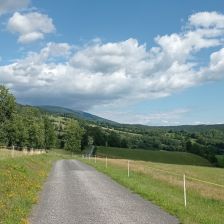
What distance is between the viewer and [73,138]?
14850 cm

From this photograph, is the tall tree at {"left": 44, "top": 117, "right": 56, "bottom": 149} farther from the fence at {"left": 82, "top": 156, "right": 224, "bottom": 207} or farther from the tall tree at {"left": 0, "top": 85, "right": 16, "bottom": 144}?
the fence at {"left": 82, "top": 156, "right": 224, "bottom": 207}

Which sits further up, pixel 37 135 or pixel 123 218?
pixel 37 135

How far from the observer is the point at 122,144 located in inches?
7800

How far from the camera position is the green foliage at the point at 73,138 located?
485ft

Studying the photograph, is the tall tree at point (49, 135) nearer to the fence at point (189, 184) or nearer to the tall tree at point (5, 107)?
the tall tree at point (5, 107)

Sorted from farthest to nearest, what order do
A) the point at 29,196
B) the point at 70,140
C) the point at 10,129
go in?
the point at 70,140, the point at 10,129, the point at 29,196

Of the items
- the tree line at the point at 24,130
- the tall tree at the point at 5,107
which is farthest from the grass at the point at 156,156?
the tall tree at the point at 5,107

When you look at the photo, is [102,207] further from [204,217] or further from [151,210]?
[204,217]

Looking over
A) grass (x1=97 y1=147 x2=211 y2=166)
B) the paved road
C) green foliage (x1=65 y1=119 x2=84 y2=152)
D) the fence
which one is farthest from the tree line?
the paved road

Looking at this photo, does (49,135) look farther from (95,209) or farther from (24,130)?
(95,209)

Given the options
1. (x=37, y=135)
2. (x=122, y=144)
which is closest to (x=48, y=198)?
(x=37, y=135)

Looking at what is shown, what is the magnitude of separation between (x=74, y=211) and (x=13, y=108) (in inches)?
2591

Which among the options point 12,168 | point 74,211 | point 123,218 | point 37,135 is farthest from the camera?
point 37,135

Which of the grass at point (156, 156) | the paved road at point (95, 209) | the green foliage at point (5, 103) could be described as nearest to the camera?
the paved road at point (95, 209)
